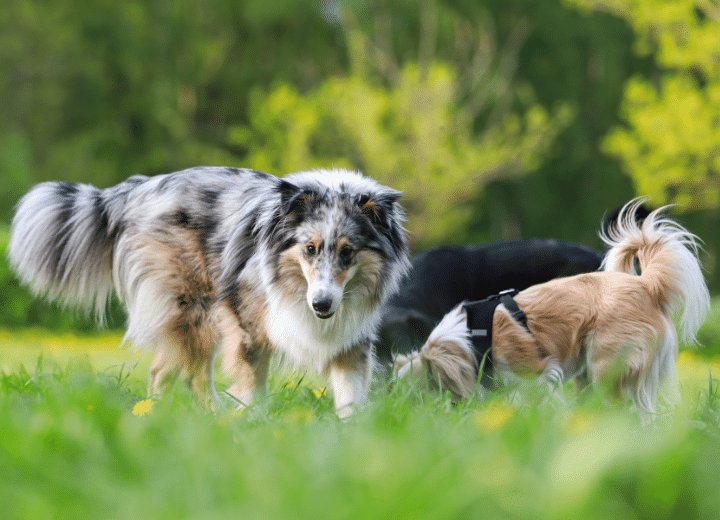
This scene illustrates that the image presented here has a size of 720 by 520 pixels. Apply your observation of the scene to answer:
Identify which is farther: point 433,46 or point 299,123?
point 433,46

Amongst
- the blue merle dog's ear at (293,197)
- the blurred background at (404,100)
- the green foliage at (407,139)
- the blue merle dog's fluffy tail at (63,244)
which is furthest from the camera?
the green foliage at (407,139)

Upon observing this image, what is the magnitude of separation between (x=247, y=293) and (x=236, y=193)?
0.69 meters

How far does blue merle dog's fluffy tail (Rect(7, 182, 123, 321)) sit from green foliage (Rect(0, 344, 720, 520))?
196cm

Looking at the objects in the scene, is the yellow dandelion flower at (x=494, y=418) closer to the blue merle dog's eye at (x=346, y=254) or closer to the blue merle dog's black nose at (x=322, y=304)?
the blue merle dog's black nose at (x=322, y=304)

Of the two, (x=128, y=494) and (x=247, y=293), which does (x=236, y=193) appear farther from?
(x=128, y=494)

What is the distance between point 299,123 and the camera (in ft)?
48.2

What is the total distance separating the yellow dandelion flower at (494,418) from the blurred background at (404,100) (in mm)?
10240

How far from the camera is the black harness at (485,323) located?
143 inches

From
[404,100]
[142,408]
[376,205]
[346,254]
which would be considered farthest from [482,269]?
[404,100]

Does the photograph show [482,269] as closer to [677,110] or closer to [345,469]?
[345,469]

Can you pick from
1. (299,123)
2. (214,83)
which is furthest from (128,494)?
(214,83)

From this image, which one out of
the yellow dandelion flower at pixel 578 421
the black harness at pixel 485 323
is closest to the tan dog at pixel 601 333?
the black harness at pixel 485 323

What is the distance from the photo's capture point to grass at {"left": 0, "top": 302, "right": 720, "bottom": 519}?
1.53 meters

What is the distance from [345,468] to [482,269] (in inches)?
165
